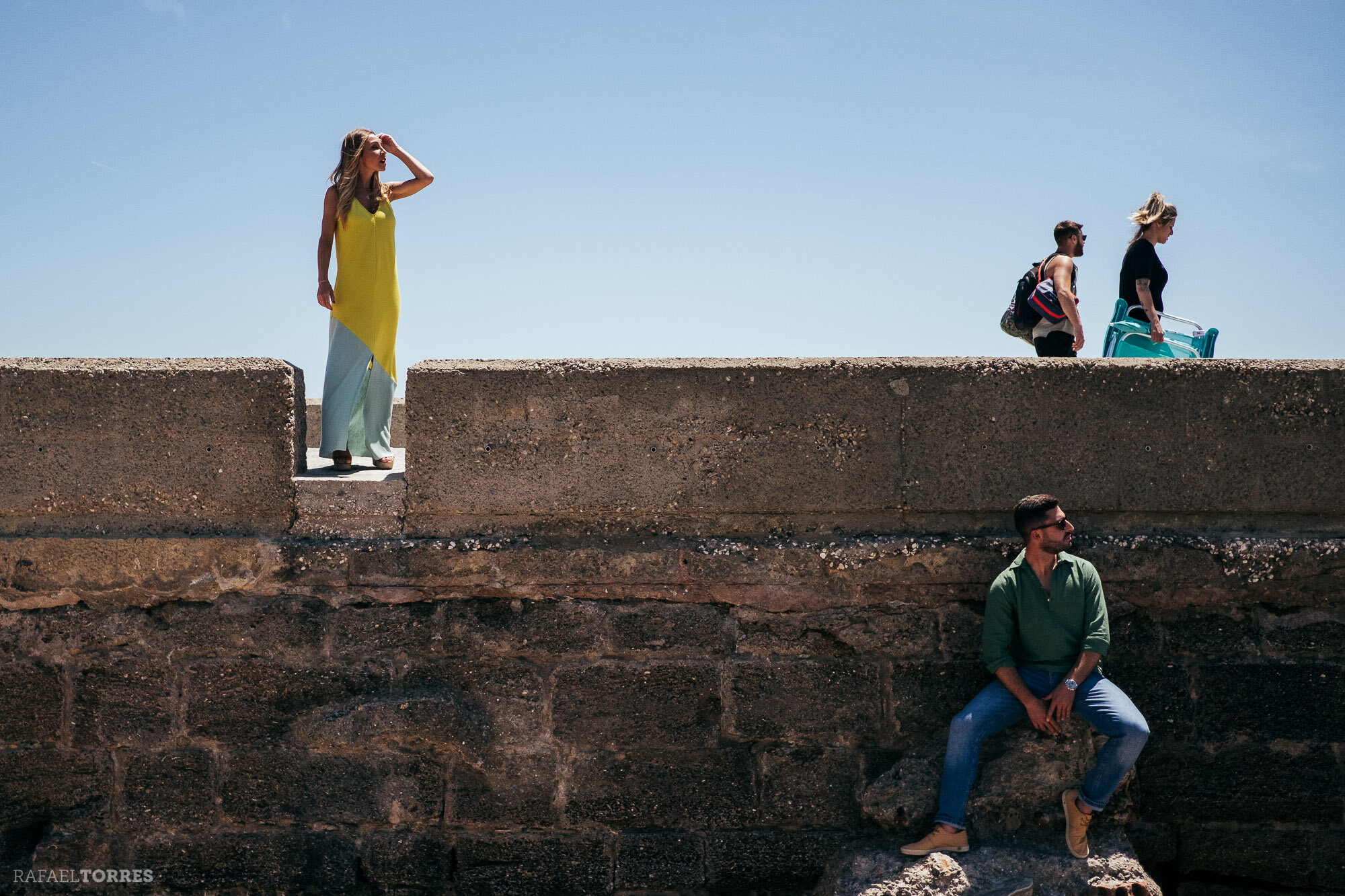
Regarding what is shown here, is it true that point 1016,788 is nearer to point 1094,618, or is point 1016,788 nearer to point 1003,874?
point 1003,874

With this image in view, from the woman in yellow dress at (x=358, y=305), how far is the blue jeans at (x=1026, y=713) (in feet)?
7.66

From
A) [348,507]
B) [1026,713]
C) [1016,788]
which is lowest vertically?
[1016,788]

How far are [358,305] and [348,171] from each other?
537 millimetres

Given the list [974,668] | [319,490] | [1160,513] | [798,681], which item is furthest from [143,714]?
[1160,513]

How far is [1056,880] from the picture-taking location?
321 cm

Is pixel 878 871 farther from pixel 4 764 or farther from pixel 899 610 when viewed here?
pixel 4 764

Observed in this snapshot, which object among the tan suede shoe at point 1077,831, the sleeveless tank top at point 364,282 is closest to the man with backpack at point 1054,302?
the tan suede shoe at point 1077,831

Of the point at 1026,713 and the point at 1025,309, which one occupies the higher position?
the point at 1025,309

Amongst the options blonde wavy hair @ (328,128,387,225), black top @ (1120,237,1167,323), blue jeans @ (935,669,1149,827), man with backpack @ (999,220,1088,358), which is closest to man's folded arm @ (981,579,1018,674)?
blue jeans @ (935,669,1149,827)

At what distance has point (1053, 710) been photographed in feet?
10.8

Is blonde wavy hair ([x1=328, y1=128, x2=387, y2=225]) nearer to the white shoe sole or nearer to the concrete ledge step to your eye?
the concrete ledge step

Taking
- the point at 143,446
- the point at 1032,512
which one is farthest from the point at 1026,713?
the point at 143,446

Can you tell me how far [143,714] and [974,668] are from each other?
9.35 feet

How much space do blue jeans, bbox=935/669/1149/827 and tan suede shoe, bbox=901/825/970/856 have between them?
0.03 metres
